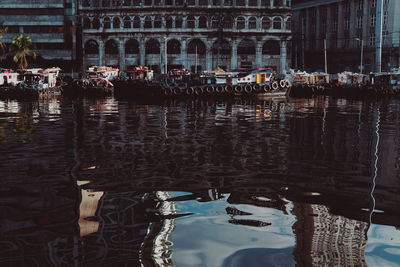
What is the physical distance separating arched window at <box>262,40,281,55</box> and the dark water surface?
245ft

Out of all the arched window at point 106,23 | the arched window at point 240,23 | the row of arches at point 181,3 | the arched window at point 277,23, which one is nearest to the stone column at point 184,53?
the row of arches at point 181,3

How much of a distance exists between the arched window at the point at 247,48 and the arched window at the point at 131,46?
1966cm

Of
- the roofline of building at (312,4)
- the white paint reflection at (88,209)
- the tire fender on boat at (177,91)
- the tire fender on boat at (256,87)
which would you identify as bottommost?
the white paint reflection at (88,209)

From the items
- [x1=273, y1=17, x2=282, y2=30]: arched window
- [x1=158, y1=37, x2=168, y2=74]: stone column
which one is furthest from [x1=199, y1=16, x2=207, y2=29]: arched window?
[x1=273, y1=17, x2=282, y2=30]: arched window

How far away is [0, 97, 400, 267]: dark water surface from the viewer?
6398mm

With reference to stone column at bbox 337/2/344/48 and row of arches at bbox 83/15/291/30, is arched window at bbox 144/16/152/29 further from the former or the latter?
stone column at bbox 337/2/344/48

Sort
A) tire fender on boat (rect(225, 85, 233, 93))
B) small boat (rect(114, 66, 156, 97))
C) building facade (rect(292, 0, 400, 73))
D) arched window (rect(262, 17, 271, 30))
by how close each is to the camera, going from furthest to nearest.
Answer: arched window (rect(262, 17, 271, 30))
building facade (rect(292, 0, 400, 73))
small boat (rect(114, 66, 156, 97))
tire fender on boat (rect(225, 85, 233, 93))

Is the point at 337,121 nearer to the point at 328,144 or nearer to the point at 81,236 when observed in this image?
the point at 328,144

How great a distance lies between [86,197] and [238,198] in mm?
2990

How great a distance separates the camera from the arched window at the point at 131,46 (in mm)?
92062

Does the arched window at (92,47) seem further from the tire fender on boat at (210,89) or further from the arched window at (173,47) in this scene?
the tire fender on boat at (210,89)

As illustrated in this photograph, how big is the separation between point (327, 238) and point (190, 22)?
8672 centimetres

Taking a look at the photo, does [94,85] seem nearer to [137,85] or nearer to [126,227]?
[137,85]

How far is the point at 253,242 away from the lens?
6820 millimetres
